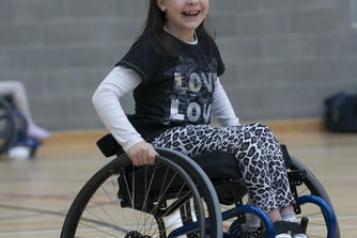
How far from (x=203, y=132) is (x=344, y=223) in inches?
61.1

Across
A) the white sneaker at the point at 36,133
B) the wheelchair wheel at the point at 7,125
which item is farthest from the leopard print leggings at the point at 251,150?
the white sneaker at the point at 36,133

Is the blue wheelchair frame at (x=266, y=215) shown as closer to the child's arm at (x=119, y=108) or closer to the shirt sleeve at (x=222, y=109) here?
the child's arm at (x=119, y=108)

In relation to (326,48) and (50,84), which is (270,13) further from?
(50,84)

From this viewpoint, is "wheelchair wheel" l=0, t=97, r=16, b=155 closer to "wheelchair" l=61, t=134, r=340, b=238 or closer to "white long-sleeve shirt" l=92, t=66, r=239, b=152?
"wheelchair" l=61, t=134, r=340, b=238

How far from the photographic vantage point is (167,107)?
9.89 feet

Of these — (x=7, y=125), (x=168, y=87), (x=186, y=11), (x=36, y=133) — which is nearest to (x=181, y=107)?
(x=168, y=87)

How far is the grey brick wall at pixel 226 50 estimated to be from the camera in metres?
8.20

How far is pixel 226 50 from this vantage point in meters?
8.34

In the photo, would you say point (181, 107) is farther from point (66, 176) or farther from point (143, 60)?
point (66, 176)

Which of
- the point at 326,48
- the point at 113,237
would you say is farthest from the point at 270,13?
the point at 113,237

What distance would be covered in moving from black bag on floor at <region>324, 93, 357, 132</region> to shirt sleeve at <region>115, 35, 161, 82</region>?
17.9ft

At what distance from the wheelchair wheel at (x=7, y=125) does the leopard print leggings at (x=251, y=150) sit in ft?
14.6

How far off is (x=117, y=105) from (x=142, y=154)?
0.21 meters

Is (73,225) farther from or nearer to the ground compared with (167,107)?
nearer to the ground
